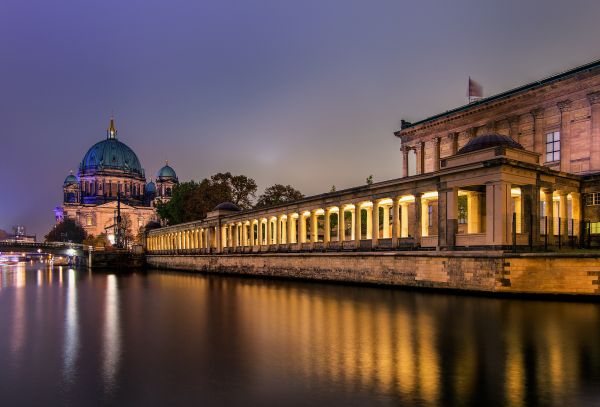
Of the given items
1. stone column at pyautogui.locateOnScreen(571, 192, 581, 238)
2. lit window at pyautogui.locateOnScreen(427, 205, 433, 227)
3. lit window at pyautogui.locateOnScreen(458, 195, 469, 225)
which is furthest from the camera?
lit window at pyautogui.locateOnScreen(427, 205, 433, 227)

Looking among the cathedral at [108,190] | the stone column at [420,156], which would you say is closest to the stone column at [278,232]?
the stone column at [420,156]


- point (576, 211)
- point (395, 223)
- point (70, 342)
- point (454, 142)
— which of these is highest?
point (454, 142)

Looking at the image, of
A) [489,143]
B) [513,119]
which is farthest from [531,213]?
[513,119]

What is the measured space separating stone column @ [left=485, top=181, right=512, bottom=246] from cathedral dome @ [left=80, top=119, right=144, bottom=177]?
175 metres

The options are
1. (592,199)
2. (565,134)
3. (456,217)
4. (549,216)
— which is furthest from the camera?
(565,134)

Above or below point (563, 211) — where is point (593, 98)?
above

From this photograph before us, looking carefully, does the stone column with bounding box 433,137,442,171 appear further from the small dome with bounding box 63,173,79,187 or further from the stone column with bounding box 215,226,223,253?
the small dome with bounding box 63,173,79,187

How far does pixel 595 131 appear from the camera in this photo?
1501 inches

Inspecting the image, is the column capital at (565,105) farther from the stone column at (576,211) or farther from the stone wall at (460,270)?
the stone wall at (460,270)

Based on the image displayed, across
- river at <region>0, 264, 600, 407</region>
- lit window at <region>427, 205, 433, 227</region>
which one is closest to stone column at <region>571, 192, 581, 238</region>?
river at <region>0, 264, 600, 407</region>

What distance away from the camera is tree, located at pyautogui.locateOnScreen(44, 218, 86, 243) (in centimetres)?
17175

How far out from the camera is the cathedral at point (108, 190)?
179375 mm

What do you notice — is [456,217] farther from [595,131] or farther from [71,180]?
[71,180]

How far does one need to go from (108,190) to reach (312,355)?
7301 inches
